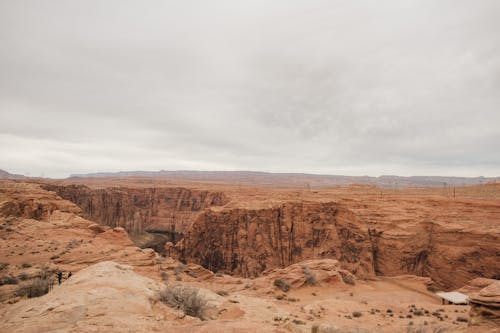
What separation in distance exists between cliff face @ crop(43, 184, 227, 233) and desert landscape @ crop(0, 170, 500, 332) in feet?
84.5

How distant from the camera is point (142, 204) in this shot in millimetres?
68250

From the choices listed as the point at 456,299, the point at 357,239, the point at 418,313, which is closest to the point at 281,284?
the point at 418,313

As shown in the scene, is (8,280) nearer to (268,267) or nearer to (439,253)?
(268,267)

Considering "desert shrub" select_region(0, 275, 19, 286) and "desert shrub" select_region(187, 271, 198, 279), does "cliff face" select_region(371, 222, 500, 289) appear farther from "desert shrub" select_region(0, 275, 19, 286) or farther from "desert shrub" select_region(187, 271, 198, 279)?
"desert shrub" select_region(0, 275, 19, 286)

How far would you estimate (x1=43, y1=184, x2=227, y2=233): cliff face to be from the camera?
56.3m

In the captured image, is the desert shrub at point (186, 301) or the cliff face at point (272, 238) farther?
the cliff face at point (272, 238)

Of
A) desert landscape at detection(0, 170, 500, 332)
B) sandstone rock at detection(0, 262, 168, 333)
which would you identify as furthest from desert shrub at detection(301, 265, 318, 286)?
sandstone rock at detection(0, 262, 168, 333)

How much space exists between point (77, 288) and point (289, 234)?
23.6 m

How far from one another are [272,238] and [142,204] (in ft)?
164

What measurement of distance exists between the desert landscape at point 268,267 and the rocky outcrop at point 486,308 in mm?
23

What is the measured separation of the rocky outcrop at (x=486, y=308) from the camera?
603 cm

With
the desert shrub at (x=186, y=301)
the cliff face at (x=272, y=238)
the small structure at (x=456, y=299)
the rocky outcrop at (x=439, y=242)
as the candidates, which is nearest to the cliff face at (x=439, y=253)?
the rocky outcrop at (x=439, y=242)

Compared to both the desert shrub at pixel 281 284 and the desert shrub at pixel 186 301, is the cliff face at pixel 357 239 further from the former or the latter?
the desert shrub at pixel 186 301

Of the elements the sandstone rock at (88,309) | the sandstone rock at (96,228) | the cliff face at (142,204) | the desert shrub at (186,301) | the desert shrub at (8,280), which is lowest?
the cliff face at (142,204)
